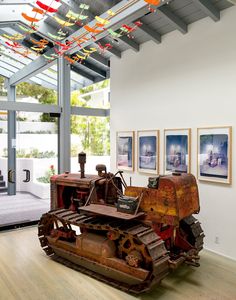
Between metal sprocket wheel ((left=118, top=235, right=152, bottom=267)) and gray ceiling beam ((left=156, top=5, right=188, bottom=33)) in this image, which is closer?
metal sprocket wheel ((left=118, top=235, right=152, bottom=267))

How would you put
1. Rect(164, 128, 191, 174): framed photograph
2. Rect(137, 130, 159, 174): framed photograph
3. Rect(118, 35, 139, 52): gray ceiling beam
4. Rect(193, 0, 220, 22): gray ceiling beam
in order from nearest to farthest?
Rect(193, 0, 220, 22): gray ceiling beam
Rect(164, 128, 191, 174): framed photograph
Rect(137, 130, 159, 174): framed photograph
Rect(118, 35, 139, 52): gray ceiling beam

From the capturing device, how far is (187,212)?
320 cm

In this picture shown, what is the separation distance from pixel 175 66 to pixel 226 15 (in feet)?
3.24

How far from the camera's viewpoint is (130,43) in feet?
16.1

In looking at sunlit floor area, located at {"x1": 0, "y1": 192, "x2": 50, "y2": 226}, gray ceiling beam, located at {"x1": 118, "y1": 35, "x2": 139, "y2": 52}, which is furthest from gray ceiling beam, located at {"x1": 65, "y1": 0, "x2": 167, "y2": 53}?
sunlit floor area, located at {"x1": 0, "y1": 192, "x2": 50, "y2": 226}

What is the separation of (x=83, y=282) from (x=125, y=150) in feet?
8.94

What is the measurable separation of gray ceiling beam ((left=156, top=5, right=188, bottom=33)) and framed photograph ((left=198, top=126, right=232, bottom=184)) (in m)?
1.51

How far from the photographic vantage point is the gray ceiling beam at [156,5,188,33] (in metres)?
→ 3.89

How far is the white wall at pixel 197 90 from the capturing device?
12.1 feet

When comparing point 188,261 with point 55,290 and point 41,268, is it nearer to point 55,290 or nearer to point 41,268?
point 55,290

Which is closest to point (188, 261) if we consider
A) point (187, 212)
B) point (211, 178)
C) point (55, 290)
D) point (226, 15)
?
point (187, 212)

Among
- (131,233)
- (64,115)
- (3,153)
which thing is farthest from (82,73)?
(131,233)

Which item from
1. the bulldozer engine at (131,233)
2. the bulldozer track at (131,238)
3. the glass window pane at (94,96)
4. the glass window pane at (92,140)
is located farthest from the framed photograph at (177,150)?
the glass window pane at (94,96)

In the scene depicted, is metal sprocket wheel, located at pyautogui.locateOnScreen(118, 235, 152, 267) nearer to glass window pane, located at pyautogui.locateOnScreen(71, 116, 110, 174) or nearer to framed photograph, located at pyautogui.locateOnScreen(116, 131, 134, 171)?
framed photograph, located at pyautogui.locateOnScreen(116, 131, 134, 171)
